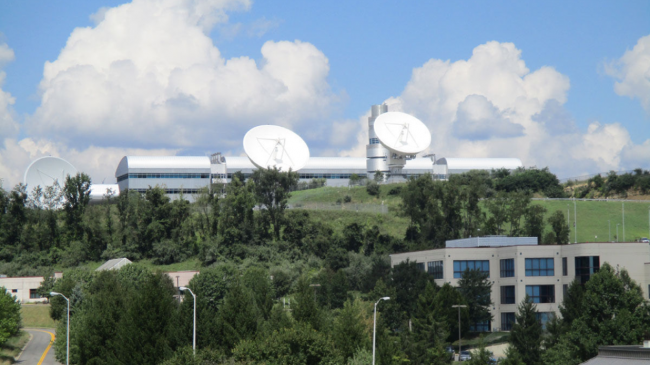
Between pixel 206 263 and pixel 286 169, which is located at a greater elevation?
pixel 286 169

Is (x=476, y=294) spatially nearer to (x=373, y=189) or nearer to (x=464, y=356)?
(x=464, y=356)

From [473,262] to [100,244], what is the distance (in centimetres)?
5647

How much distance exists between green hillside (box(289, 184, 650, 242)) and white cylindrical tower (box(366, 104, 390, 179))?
6564 millimetres

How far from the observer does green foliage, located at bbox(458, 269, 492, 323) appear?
7850 cm

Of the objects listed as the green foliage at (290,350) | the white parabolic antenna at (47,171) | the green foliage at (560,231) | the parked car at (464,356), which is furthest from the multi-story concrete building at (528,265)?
the white parabolic antenna at (47,171)

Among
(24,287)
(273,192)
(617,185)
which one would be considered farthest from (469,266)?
(617,185)

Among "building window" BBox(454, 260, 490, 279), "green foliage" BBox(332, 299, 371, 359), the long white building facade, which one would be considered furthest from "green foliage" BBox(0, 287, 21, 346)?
the long white building facade

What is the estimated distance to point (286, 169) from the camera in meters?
123

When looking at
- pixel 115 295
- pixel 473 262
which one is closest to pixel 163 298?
pixel 115 295

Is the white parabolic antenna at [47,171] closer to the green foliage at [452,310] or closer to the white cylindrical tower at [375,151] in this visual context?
the white cylindrical tower at [375,151]

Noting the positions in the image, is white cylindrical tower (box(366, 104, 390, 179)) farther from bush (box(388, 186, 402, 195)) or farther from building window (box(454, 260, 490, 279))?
building window (box(454, 260, 490, 279))

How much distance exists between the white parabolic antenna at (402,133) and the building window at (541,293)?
164 ft

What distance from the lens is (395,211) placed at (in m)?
127

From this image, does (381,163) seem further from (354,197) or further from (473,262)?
(473,262)
